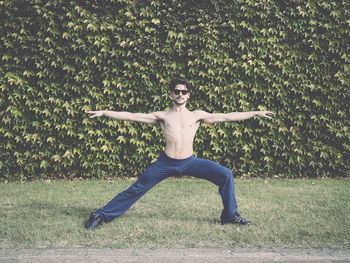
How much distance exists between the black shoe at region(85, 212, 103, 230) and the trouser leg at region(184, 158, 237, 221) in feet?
3.94

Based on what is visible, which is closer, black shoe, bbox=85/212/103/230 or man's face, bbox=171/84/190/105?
black shoe, bbox=85/212/103/230

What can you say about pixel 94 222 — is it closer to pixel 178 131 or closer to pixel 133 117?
pixel 133 117

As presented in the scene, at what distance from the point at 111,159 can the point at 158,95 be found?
1644 millimetres

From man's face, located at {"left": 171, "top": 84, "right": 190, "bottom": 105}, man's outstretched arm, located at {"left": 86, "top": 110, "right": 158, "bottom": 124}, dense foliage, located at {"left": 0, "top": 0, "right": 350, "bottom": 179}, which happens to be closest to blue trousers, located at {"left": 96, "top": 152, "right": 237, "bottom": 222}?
man's outstretched arm, located at {"left": 86, "top": 110, "right": 158, "bottom": 124}

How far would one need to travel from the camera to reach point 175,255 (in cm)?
315

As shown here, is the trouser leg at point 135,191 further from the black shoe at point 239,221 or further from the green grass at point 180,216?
the black shoe at point 239,221

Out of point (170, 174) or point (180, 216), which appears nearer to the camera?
point (170, 174)

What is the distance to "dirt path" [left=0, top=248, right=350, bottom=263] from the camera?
3059 mm

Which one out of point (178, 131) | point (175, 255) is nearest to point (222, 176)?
point (178, 131)

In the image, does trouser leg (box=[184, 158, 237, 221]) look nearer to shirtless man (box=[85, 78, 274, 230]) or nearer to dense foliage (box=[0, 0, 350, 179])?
shirtless man (box=[85, 78, 274, 230])

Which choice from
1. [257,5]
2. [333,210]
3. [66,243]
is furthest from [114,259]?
[257,5]

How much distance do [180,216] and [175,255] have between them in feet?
4.08

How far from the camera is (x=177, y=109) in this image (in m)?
4.18

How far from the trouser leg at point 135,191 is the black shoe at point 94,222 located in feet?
0.18
